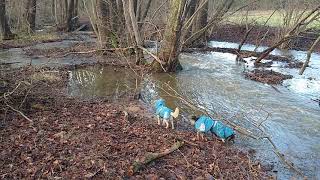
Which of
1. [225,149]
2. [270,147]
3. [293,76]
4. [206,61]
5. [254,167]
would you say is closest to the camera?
[254,167]

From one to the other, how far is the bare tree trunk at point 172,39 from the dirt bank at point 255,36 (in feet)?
40.9

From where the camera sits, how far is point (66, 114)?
8.85m

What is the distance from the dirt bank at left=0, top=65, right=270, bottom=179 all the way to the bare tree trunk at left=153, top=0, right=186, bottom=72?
5.40m

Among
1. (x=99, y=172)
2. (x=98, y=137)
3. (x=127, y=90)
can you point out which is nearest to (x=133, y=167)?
(x=99, y=172)

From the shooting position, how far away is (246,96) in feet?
39.9

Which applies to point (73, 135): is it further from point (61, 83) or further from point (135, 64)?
point (135, 64)

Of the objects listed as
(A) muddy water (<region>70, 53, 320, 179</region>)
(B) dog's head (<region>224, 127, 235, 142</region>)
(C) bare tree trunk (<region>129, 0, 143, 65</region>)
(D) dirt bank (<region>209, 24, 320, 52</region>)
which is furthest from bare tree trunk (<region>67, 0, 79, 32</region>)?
(B) dog's head (<region>224, 127, 235, 142</region>)

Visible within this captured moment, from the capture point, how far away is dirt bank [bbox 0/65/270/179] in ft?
20.3

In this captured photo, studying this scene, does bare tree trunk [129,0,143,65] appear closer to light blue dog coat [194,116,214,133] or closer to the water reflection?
the water reflection

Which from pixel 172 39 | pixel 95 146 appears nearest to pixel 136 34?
pixel 172 39

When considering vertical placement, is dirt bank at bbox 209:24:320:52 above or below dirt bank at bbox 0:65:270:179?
above

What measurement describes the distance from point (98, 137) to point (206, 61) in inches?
462

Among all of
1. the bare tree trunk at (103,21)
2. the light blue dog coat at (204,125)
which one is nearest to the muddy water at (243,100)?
the light blue dog coat at (204,125)

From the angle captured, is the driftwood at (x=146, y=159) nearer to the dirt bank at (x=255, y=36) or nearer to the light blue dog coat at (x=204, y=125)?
the light blue dog coat at (x=204, y=125)
